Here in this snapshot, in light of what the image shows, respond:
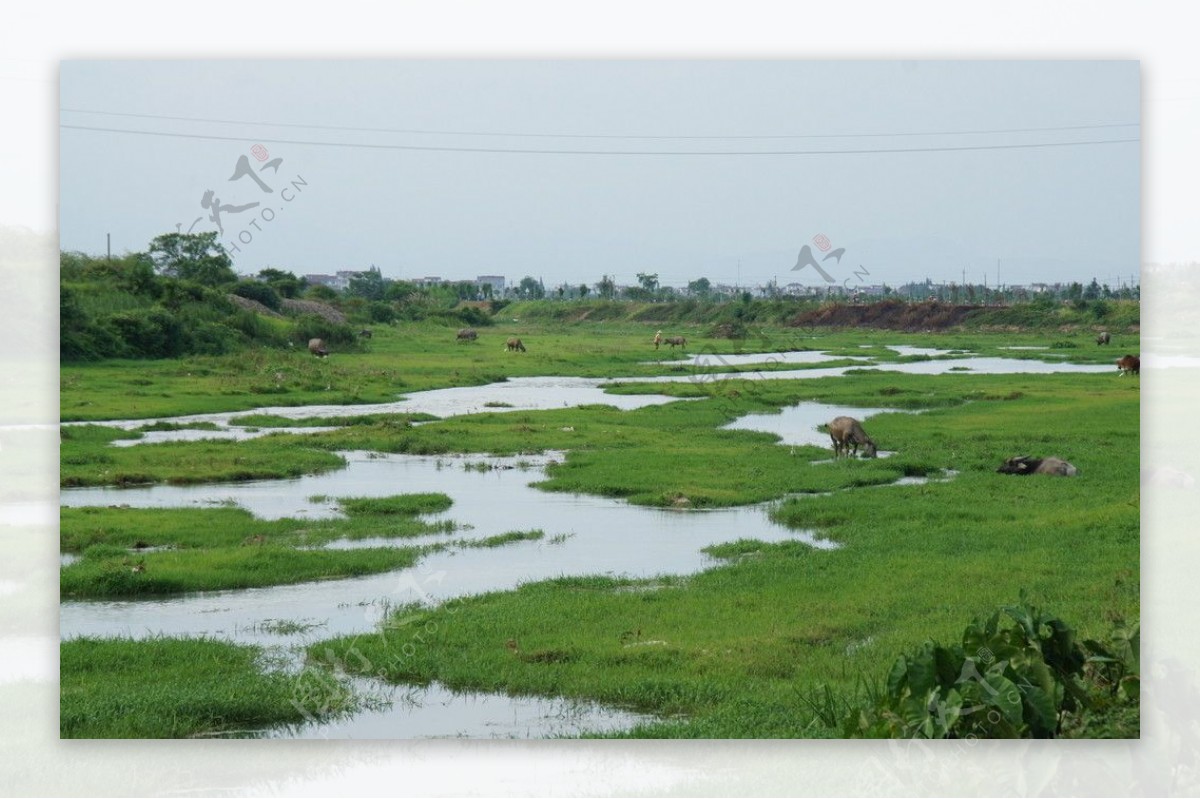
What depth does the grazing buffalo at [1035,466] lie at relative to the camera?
820 centimetres

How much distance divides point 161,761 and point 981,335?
6.58m

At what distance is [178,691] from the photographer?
19.1 feet

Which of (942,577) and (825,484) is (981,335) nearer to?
(825,484)

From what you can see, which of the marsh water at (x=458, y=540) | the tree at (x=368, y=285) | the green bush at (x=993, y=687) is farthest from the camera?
the tree at (x=368, y=285)

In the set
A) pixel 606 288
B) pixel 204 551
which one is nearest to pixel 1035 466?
pixel 606 288

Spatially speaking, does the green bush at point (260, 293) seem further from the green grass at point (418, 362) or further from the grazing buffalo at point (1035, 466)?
the grazing buffalo at point (1035, 466)

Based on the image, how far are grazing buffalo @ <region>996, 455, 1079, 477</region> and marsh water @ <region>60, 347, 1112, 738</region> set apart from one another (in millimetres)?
740

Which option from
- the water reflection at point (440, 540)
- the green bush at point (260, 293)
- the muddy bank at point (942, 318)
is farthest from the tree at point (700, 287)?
the green bush at point (260, 293)

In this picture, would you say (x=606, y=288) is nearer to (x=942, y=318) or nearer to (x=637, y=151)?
(x=637, y=151)

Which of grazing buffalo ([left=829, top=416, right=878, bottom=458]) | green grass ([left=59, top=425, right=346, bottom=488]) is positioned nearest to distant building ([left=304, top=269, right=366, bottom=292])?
green grass ([left=59, top=425, right=346, bottom=488])

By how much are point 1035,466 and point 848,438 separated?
1.66m

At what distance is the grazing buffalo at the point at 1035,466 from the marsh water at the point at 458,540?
0.74m

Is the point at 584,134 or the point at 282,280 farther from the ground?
the point at 584,134

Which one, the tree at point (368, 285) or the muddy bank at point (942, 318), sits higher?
the tree at point (368, 285)
